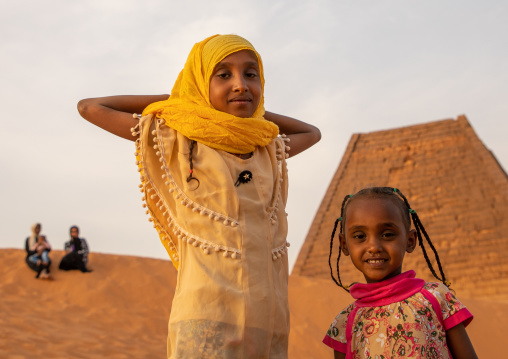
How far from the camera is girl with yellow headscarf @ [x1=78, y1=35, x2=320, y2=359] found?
1.88 metres

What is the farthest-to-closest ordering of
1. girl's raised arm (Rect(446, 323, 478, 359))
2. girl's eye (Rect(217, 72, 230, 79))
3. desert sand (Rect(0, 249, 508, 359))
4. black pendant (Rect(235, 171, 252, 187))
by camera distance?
1. desert sand (Rect(0, 249, 508, 359))
2. girl's eye (Rect(217, 72, 230, 79))
3. black pendant (Rect(235, 171, 252, 187))
4. girl's raised arm (Rect(446, 323, 478, 359))

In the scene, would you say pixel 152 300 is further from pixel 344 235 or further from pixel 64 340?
pixel 344 235


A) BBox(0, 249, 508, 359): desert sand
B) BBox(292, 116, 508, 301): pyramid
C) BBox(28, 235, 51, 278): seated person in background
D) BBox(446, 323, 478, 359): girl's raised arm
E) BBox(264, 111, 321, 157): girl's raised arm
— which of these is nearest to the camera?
BBox(446, 323, 478, 359): girl's raised arm

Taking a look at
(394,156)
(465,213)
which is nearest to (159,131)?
(465,213)

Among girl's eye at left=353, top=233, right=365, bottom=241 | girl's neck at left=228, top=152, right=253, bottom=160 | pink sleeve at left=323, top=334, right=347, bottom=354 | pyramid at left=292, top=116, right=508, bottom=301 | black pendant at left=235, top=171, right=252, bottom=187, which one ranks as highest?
pyramid at left=292, top=116, right=508, bottom=301

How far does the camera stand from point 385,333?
74.9 inches

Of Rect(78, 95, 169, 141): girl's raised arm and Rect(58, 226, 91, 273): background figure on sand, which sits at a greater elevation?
Rect(58, 226, 91, 273): background figure on sand

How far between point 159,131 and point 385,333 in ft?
3.26

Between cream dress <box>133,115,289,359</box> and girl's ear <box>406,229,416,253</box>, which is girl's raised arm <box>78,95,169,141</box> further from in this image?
girl's ear <box>406,229,416,253</box>

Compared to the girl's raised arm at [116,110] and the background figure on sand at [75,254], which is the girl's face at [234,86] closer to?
the girl's raised arm at [116,110]

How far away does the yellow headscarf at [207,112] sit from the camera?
2.06 meters

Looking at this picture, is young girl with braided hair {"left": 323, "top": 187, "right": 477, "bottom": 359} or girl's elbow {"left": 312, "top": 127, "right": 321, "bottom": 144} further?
girl's elbow {"left": 312, "top": 127, "right": 321, "bottom": 144}

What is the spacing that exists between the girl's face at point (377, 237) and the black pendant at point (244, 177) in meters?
0.36

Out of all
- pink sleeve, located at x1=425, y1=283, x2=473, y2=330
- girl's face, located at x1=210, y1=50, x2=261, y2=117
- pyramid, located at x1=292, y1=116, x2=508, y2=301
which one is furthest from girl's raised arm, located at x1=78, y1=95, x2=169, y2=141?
pyramid, located at x1=292, y1=116, x2=508, y2=301
